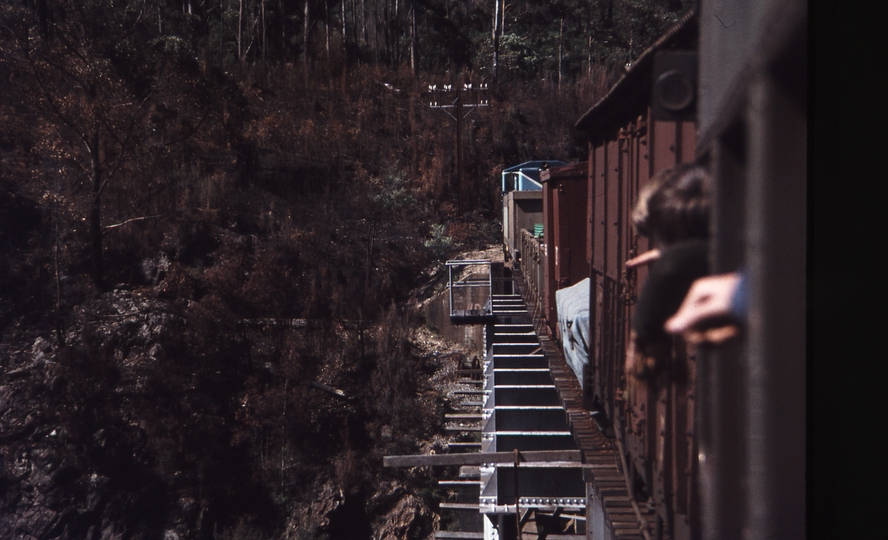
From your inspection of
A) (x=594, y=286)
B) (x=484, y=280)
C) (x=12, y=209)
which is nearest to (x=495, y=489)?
(x=594, y=286)

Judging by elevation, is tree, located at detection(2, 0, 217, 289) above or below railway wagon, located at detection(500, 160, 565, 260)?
above

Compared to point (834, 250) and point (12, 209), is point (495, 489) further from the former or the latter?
point (12, 209)

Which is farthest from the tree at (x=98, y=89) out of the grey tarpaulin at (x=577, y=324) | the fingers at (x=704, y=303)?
the fingers at (x=704, y=303)

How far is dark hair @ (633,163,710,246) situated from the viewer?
1.21m

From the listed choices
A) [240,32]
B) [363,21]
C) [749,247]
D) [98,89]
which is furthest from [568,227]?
[363,21]

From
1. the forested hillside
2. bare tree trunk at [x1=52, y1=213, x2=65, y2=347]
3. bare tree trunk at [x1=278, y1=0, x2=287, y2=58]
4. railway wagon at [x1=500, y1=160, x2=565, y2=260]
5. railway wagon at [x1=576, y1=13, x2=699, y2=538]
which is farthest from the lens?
bare tree trunk at [x1=278, y1=0, x2=287, y2=58]

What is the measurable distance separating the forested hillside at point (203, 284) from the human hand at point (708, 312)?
27.0 feet

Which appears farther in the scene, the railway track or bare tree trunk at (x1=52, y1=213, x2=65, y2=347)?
bare tree trunk at (x1=52, y1=213, x2=65, y2=347)

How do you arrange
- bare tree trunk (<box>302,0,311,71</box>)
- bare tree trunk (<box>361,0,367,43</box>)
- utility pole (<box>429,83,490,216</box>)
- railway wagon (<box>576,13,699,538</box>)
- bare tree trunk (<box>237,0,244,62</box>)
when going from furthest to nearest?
bare tree trunk (<box>361,0,367,43</box>), bare tree trunk (<box>302,0,311,71</box>), bare tree trunk (<box>237,0,244,62</box>), utility pole (<box>429,83,490,216</box>), railway wagon (<box>576,13,699,538</box>)

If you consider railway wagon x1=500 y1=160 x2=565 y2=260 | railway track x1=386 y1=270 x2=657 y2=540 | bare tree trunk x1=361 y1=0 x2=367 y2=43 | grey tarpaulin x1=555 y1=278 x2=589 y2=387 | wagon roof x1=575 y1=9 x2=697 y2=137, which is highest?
bare tree trunk x1=361 y1=0 x2=367 y2=43

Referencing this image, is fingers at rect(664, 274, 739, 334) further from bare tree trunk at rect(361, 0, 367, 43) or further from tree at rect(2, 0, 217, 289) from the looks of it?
bare tree trunk at rect(361, 0, 367, 43)

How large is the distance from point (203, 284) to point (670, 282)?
2097 centimetres

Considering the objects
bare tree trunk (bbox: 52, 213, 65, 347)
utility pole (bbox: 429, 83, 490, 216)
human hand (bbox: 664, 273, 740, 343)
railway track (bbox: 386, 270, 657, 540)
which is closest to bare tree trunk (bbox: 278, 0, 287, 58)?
utility pole (bbox: 429, 83, 490, 216)

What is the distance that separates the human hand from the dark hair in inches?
3.8
